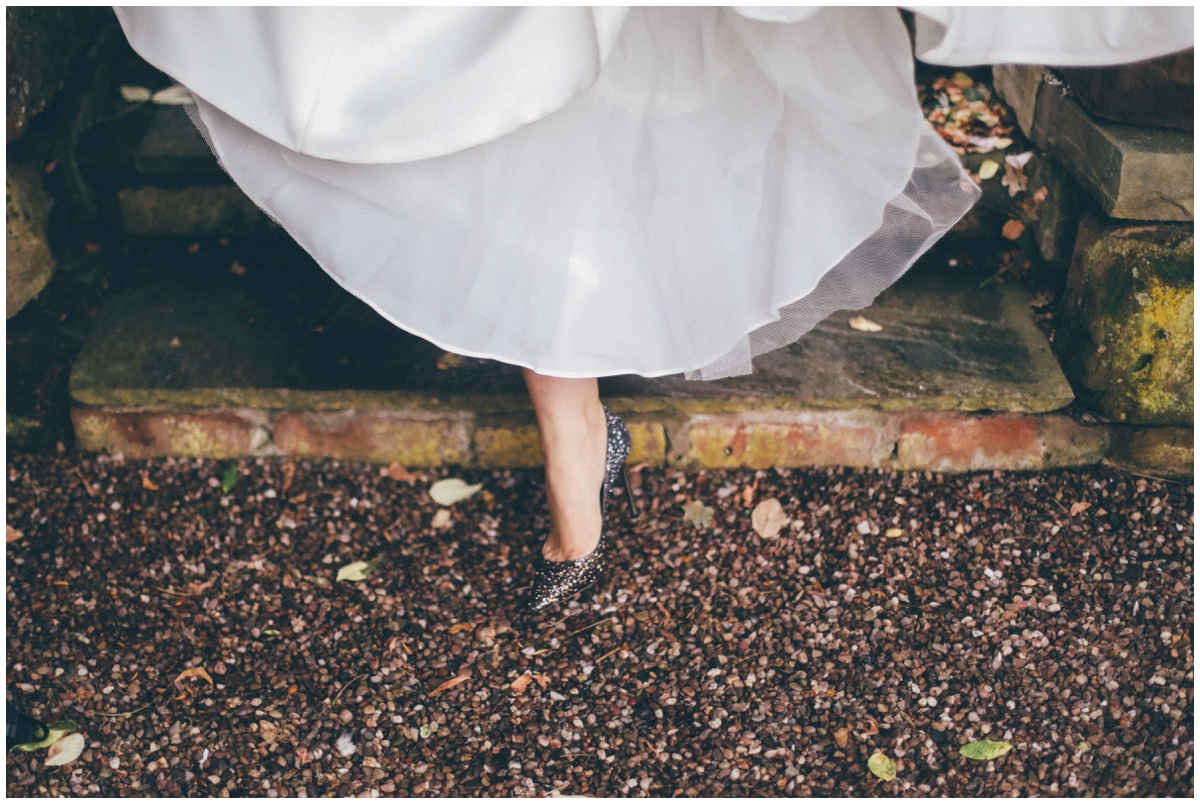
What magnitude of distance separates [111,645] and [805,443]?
1.59 m

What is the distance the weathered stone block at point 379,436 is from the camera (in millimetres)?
2494

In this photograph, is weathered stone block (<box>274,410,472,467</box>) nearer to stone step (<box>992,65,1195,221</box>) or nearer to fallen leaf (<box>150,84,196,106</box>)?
fallen leaf (<box>150,84,196,106</box>)

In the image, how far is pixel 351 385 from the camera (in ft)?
7.99

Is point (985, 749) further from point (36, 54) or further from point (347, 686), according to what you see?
point (36, 54)

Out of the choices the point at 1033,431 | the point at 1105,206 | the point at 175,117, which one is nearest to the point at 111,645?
the point at 175,117

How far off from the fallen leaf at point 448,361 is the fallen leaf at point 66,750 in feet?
3.53

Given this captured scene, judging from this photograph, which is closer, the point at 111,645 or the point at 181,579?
the point at 111,645

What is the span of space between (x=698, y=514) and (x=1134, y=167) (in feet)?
3.86

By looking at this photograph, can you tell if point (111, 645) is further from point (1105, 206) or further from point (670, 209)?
point (1105, 206)

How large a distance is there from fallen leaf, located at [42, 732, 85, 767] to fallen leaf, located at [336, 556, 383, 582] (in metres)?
0.58

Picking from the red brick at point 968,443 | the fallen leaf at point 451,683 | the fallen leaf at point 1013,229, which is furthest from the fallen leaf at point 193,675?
the fallen leaf at point 1013,229

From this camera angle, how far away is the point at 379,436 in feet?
8.25

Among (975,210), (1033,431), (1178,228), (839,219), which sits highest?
(839,219)

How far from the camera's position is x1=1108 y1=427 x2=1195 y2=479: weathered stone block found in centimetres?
236
